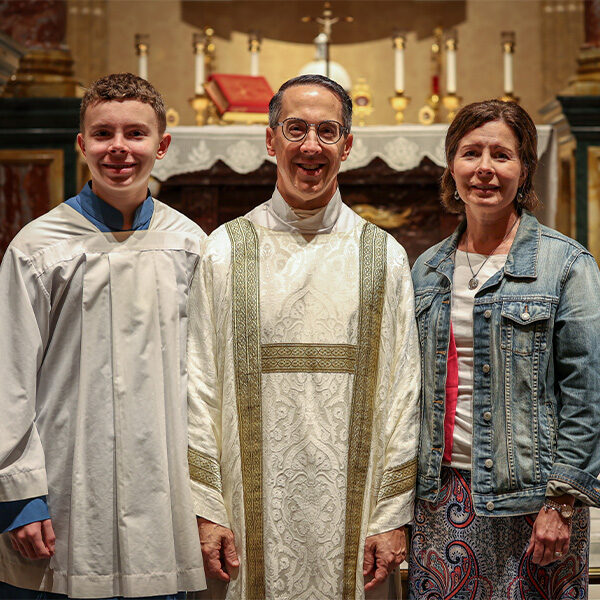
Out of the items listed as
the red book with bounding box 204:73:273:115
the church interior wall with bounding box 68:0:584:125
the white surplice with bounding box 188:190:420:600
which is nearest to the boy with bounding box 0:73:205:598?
the white surplice with bounding box 188:190:420:600

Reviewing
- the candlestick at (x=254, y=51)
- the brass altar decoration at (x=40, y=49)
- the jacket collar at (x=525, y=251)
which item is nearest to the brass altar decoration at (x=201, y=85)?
the candlestick at (x=254, y=51)

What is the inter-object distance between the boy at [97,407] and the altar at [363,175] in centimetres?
246

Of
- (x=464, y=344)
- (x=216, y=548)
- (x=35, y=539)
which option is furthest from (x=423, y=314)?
(x=35, y=539)

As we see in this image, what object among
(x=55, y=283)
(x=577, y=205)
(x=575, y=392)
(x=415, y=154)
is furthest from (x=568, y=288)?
(x=577, y=205)

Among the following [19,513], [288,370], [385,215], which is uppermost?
→ [385,215]

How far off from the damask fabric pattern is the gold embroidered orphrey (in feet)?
0.64

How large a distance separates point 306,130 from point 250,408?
79 centimetres

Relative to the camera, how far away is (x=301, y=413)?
2561 mm

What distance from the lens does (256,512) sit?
254cm

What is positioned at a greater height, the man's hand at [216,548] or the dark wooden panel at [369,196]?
the dark wooden panel at [369,196]

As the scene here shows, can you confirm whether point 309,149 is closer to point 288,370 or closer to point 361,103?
point 288,370

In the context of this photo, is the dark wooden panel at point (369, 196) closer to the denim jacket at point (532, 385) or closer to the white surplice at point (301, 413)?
the white surplice at point (301, 413)

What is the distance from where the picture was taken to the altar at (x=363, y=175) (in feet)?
16.3

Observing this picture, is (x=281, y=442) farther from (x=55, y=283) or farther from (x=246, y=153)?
(x=246, y=153)
